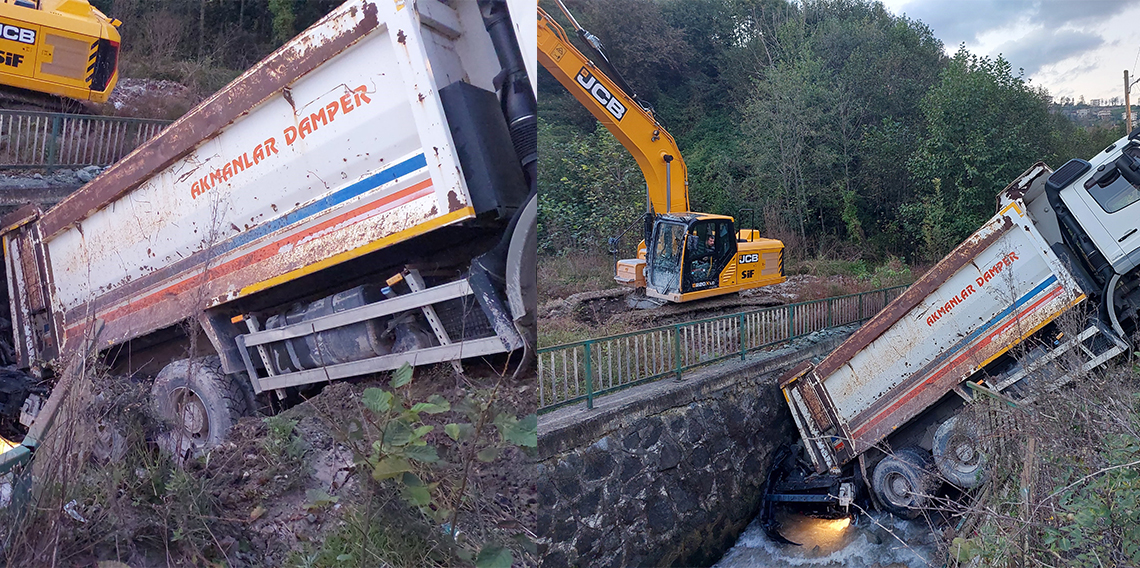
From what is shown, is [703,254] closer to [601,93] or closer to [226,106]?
[601,93]

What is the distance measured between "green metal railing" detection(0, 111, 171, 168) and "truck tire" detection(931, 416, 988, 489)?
19.2ft

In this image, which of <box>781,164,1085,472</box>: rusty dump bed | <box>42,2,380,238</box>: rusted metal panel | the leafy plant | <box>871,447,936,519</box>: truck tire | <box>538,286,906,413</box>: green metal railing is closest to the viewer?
the leafy plant

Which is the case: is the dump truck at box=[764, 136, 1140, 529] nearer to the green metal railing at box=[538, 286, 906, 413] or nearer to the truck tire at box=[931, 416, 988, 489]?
the truck tire at box=[931, 416, 988, 489]

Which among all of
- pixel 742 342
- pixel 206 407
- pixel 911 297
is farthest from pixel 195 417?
pixel 911 297

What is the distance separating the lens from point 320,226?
2916 millimetres

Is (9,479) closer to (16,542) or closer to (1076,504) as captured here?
(16,542)

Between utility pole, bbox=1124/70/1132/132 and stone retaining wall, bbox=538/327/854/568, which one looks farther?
utility pole, bbox=1124/70/1132/132

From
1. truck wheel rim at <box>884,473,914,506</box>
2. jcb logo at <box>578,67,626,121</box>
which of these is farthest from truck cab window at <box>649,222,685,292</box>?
truck wheel rim at <box>884,473,914,506</box>

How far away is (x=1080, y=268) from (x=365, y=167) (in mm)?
4529

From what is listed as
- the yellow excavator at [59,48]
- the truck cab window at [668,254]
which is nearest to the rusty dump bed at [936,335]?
the truck cab window at [668,254]

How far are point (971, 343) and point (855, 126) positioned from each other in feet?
5.73

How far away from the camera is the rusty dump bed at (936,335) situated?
14.9 feet

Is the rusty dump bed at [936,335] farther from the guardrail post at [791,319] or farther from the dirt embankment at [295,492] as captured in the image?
the dirt embankment at [295,492]

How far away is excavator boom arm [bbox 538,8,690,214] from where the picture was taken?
2.18m
